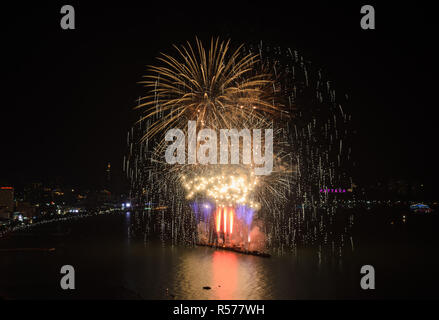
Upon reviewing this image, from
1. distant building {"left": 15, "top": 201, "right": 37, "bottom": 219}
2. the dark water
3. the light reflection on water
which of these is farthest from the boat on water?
distant building {"left": 15, "top": 201, "right": 37, "bottom": 219}

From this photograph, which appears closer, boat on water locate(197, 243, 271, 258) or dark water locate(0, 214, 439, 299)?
dark water locate(0, 214, 439, 299)

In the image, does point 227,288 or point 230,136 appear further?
point 230,136

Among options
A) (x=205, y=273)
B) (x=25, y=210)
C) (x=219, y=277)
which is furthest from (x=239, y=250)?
(x=25, y=210)

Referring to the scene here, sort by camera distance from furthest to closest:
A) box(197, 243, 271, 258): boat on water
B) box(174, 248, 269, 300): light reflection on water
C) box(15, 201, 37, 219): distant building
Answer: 1. box(15, 201, 37, 219): distant building
2. box(197, 243, 271, 258): boat on water
3. box(174, 248, 269, 300): light reflection on water

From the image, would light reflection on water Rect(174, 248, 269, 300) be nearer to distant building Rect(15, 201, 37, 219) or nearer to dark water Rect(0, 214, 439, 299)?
dark water Rect(0, 214, 439, 299)

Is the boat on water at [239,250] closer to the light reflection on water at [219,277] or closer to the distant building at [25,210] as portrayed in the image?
the light reflection on water at [219,277]

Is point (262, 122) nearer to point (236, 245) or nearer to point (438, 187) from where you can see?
point (236, 245)

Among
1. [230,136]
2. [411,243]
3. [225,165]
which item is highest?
[230,136]
